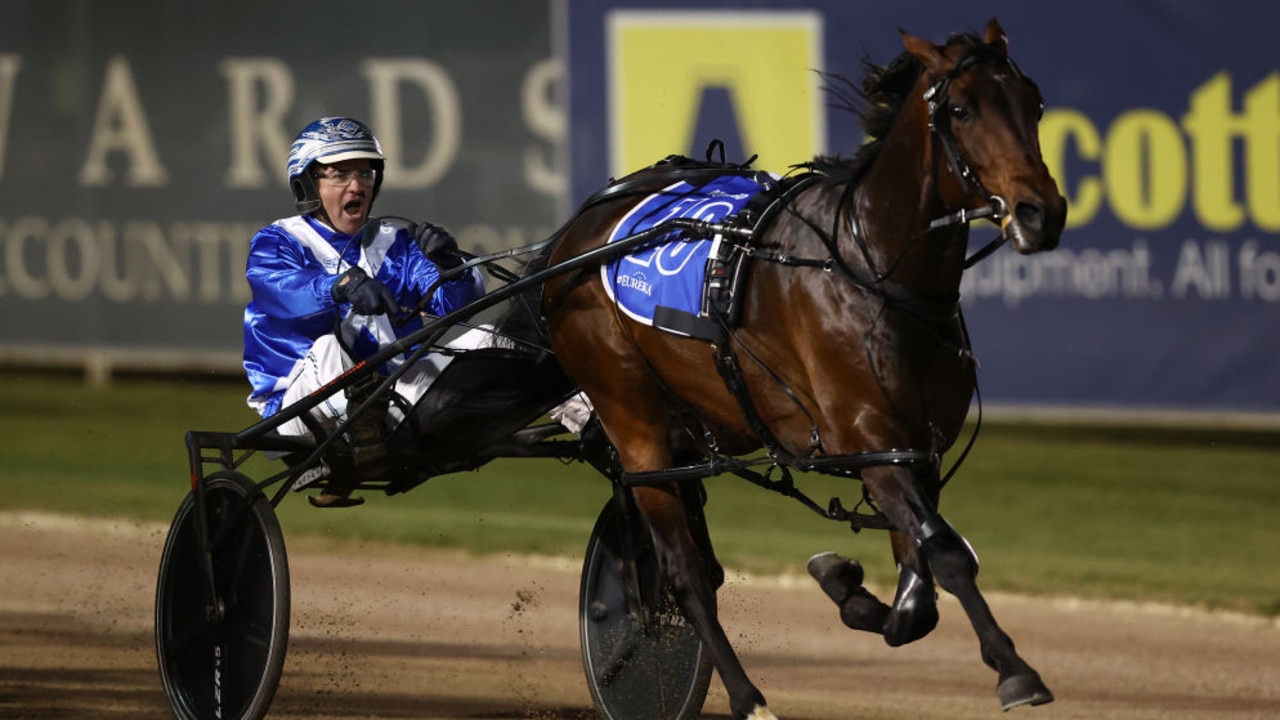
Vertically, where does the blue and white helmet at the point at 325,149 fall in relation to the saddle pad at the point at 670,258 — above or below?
above

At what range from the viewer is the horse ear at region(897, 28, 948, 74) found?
4.06 metres

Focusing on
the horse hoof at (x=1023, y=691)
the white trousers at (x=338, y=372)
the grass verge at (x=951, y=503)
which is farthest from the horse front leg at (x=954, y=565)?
the grass verge at (x=951, y=503)

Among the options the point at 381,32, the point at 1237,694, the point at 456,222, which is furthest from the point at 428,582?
the point at 381,32

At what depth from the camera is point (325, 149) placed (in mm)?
5230

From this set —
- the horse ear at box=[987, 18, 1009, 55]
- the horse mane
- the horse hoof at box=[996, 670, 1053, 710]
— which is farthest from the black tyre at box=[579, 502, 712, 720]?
the horse ear at box=[987, 18, 1009, 55]

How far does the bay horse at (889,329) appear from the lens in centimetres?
394

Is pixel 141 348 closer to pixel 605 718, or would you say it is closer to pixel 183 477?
pixel 183 477

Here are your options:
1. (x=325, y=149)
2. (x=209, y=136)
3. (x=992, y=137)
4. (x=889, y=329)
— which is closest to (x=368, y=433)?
(x=325, y=149)

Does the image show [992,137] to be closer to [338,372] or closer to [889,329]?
[889,329]

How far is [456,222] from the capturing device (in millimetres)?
11578

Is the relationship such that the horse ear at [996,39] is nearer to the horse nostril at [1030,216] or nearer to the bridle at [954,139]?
the bridle at [954,139]

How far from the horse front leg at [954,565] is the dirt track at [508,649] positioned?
174 centimetres

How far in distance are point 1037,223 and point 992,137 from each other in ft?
0.73

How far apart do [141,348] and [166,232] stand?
28.7 inches
